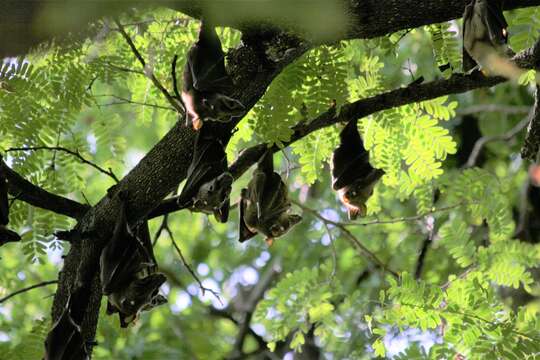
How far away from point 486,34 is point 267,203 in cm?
120

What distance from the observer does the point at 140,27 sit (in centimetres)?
395

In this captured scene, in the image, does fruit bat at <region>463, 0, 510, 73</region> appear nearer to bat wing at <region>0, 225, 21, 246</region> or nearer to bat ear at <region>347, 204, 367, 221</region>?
bat ear at <region>347, 204, 367, 221</region>

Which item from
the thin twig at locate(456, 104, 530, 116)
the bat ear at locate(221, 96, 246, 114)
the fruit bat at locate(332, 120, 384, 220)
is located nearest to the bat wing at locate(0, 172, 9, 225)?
the bat ear at locate(221, 96, 246, 114)

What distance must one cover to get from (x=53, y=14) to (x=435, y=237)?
5.00 m

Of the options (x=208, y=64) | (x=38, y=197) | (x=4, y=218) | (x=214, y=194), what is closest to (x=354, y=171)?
(x=214, y=194)

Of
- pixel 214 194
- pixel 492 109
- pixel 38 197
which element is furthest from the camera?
pixel 492 109

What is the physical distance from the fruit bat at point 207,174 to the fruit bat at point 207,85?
0.14 meters

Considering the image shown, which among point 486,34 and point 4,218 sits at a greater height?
point 4,218

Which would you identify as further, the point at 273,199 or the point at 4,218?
the point at 273,199

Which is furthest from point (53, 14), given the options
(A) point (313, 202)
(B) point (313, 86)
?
(A) point (313, 202)

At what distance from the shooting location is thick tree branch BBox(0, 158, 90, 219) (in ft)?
9.98

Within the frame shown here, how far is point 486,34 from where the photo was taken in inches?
101

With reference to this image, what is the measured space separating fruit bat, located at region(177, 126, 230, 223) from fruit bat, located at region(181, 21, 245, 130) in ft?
0.45

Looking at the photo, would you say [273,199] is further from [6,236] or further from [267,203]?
[6,236]
